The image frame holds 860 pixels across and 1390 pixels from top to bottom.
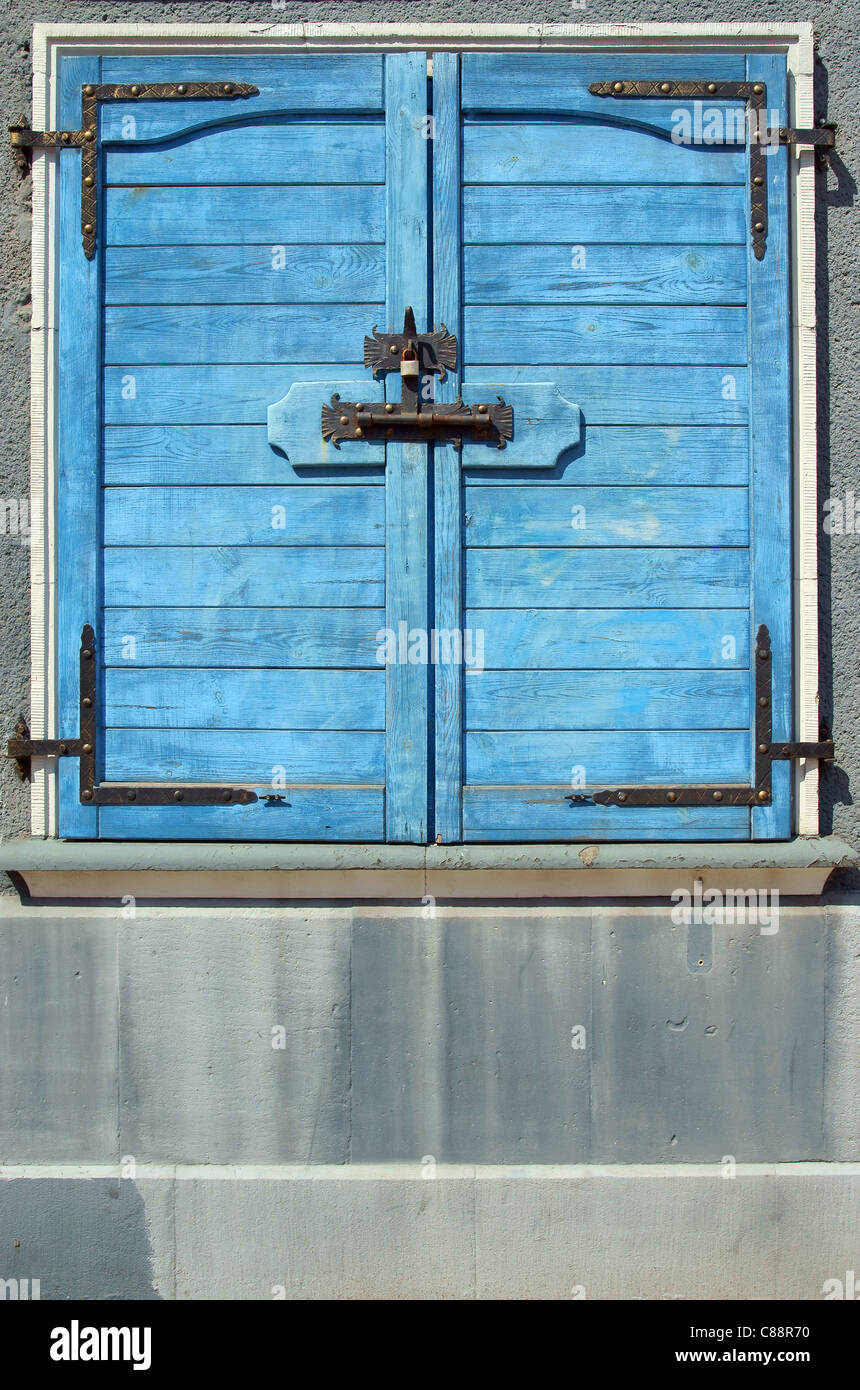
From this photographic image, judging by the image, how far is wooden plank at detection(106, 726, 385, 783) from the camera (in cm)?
257

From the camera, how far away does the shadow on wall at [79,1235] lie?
2.53m

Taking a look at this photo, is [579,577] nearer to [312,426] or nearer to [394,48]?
Result: [312,426]

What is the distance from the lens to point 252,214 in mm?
2566

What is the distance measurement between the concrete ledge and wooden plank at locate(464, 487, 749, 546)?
2.72ft

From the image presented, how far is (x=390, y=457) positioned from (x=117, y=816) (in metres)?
1.22

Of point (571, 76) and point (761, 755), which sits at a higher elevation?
point (571, 76)

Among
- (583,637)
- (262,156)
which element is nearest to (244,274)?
(262,156)

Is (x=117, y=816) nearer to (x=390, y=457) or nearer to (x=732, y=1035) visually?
(x=390, y=457)

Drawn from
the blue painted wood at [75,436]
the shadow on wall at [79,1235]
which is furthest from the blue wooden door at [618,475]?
the shadow on wall at [79,1235]

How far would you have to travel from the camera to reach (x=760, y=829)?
102 inches

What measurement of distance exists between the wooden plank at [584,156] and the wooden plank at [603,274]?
0.18 metres

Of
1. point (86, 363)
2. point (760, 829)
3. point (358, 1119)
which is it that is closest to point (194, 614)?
point (86, 363)

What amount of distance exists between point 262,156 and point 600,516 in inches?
52.3

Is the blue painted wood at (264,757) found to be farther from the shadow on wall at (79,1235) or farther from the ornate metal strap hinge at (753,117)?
the ornate metal strap hinge at (753,117)
